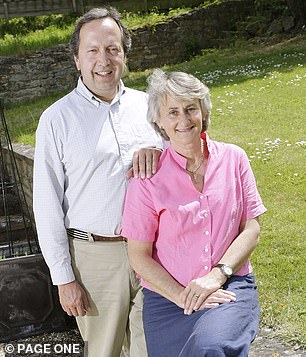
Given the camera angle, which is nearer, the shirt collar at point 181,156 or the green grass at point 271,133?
the shirt collar at point 181,156

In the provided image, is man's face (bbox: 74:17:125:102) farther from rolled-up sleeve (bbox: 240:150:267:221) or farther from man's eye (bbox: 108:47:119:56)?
rolled-up sleeve (bbox: 240:150:267:221)

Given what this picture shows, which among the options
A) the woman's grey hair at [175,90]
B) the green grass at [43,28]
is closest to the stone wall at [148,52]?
the green grass at [43,28]

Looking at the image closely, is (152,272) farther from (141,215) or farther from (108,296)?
(108,296)

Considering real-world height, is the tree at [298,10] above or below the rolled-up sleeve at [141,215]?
below

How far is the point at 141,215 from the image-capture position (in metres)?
2.71

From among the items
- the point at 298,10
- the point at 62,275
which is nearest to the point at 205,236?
the point at 62,275

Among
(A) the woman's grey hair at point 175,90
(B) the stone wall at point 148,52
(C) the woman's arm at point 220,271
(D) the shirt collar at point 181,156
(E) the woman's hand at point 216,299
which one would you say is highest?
(A) the woman's grey hair at point 175,90

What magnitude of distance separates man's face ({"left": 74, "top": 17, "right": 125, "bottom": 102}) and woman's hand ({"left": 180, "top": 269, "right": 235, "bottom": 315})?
0.92 metres

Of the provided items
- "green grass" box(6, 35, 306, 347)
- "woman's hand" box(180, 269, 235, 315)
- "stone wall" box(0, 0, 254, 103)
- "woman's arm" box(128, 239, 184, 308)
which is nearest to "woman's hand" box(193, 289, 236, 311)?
"woman's hand" box(180, 269, 235, 315)

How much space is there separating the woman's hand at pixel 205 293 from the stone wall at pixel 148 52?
1089 centimetres

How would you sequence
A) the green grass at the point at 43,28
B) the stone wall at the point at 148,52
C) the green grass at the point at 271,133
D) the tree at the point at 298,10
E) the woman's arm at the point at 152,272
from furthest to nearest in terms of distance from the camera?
the tree at the point at 298,10 < the green grass at the point at 43,28 < the stone wall at the point at 148,52 < the green grass at the point at 271,133 < the woman's arm at the point at 152,272

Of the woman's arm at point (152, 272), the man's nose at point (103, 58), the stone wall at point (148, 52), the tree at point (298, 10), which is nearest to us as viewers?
the woman's arm at point (152, 272)

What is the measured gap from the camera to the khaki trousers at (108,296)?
2.98 metres

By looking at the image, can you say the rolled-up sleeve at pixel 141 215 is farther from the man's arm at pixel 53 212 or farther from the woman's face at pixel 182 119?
the man's arm at pixel 53 212
